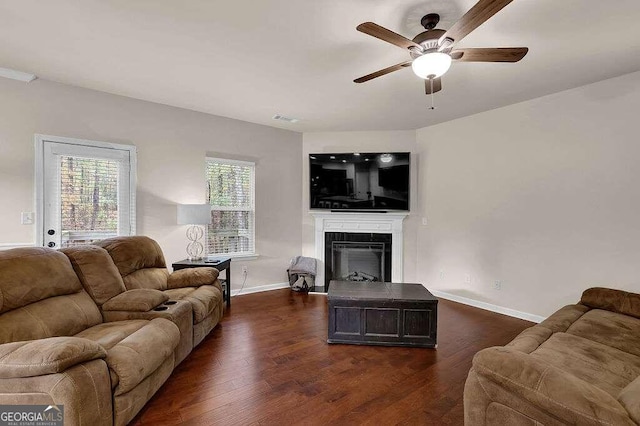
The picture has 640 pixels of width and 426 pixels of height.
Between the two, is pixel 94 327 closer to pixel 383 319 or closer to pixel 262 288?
pixel 383 319

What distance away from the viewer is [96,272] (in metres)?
2.43

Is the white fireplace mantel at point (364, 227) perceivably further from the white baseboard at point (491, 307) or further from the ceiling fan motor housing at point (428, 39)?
the ceiling fan motor housing at point (428, 39)

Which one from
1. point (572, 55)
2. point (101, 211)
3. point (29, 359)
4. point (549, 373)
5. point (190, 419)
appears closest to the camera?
point (549, 373)

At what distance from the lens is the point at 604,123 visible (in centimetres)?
301

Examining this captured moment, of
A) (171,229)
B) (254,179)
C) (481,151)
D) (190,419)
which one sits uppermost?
(481,151)

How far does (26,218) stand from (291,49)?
327 cm

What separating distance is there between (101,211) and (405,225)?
14.1 ft

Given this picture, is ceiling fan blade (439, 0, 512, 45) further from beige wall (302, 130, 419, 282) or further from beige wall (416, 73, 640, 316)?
beige wall (302, 130, 419, 282)

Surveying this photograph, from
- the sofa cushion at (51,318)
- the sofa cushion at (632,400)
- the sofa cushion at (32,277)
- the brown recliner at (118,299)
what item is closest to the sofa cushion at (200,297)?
the brown recliner at (118,299)

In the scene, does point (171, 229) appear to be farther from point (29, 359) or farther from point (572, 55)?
point (572, 55)

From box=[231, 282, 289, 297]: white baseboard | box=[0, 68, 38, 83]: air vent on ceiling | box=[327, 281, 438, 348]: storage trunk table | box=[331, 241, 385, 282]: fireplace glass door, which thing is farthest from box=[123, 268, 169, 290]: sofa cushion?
box=[331, 241, 385, 282]: fireplace glass door

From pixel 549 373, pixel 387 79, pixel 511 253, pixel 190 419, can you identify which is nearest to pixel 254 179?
pixel 387 79

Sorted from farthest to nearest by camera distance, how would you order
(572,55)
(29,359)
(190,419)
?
(572,55) → (190,419) → (29,359)

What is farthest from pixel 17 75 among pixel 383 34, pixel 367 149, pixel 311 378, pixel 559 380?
pixel 559 380
